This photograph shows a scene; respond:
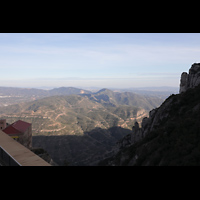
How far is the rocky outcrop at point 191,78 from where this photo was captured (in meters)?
53.7

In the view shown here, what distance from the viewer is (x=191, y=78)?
5747 centimetres

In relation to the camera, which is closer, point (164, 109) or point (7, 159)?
point (7, 159)

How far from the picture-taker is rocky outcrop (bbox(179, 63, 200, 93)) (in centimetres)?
5369

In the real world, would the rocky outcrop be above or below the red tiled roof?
above

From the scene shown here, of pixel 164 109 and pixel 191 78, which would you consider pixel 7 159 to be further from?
pixel 191 78

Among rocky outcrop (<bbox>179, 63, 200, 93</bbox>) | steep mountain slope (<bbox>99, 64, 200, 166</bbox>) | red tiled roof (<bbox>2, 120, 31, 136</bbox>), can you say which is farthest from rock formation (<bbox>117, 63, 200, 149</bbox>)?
red tiled roof (<bbox>2, 120, 31, 136</bbox>)

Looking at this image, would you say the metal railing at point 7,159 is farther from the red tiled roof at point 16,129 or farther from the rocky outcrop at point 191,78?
the rocky outcrop at point 191,78

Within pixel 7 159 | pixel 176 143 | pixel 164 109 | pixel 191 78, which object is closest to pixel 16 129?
pixel 7 159

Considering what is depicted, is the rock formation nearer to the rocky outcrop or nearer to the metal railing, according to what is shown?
the rocky outcrop

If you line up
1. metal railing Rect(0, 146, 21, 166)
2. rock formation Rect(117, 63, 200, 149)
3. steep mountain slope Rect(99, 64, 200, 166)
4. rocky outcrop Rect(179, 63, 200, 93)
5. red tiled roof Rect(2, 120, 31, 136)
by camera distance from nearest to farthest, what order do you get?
1. metal railing Rect(0, 146, 21, 166)
2. steep mountain slope Rect(99, 64, 200, 166)
3. red tiled roof Rect(2, 120, 31, 136)
4. rock formation Rect(117, 63, 200, 149)
5. rocky outcrop Rect(179, 63, 200, 93)
